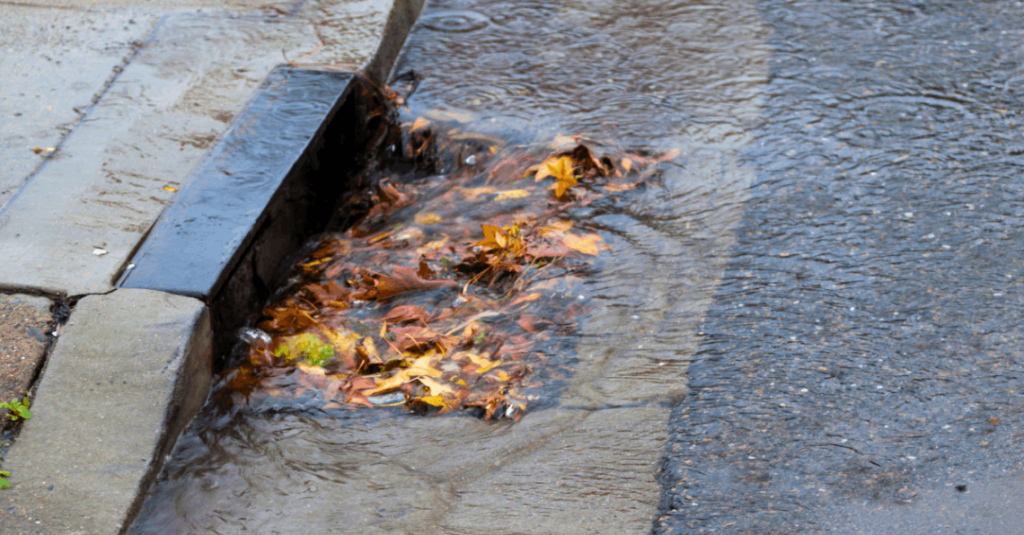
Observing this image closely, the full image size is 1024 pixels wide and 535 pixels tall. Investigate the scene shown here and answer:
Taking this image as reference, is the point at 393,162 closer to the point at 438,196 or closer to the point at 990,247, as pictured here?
the point at 438,196

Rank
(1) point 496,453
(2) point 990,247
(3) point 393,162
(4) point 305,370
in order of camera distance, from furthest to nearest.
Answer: (3) point 393,162
(2) point 990,247
(4) point 305,370
(1) point 496,453

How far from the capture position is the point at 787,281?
2.61 metres

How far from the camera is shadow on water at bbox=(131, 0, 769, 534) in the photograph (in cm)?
203

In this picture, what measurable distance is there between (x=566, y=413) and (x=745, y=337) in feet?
2.09

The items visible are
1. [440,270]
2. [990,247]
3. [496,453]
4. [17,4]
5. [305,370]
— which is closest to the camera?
[496,453]

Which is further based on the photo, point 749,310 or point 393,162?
point 393,162

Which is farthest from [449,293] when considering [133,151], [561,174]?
[133,151]

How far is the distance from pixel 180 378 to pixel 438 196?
1.40 metres

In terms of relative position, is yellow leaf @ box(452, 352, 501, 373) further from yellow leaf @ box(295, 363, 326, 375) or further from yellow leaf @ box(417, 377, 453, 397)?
yellow leaf @ box(295, 363, 326, 375)

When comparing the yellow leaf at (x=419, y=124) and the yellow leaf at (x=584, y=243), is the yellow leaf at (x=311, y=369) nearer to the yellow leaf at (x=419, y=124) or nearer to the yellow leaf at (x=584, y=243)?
the yellow leaf at (x=584, y=243)

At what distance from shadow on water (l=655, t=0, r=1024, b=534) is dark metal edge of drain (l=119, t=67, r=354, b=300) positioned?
61.2 inches

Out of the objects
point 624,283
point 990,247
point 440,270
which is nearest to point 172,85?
point 440,270

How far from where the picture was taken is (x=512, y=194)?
317cm

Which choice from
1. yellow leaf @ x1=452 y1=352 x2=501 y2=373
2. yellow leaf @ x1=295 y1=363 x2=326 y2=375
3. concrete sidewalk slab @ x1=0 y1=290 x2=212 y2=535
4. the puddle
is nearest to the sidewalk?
concrete sidewalk slab @ x1=0 y1=290 x2=212 y2=535
